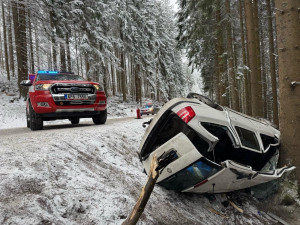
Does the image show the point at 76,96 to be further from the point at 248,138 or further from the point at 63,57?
the point at 63,57

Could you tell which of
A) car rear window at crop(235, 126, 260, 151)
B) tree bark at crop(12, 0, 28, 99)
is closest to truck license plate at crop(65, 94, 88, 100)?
car rear window at crop(235, 126, 260, 151)

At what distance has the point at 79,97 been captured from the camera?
6.75m

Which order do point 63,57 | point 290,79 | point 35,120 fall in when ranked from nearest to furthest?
1. point 290,79
2. point 35,120
3. point 63,57

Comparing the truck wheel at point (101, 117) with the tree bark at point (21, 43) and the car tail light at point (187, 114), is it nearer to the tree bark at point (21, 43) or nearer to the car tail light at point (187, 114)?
the car tail light at point (187, 114)

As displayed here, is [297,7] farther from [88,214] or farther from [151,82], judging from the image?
[151,82]

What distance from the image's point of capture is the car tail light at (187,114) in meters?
3.02

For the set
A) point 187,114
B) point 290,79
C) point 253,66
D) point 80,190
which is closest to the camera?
point 80,190

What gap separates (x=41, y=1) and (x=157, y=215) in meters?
16.5

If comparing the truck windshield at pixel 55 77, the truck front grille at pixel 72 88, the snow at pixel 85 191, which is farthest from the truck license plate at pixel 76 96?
the snow at pixel 85 191

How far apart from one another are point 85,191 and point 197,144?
1.83 meters

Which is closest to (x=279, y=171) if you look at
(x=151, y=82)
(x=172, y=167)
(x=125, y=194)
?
(x=172, y=167)

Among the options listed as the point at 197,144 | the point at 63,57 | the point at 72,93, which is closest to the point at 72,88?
the point at 72,93

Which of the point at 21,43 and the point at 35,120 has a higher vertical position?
the point at 21,43

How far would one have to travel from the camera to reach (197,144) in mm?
3646
